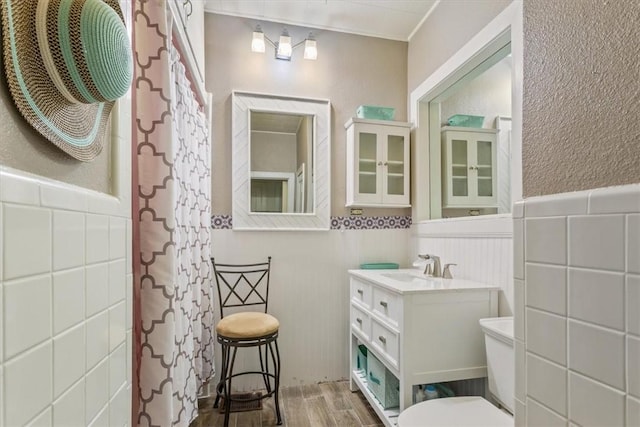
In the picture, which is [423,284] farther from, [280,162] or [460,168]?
[280,162]

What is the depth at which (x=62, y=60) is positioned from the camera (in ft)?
1.66

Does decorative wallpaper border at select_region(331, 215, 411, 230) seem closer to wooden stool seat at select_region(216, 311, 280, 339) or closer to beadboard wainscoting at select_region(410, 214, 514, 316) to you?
beadboard wainscoting at select_region(410, 214, 514, 316)

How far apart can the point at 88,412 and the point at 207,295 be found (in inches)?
61.0

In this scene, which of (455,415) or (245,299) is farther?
(245,299)

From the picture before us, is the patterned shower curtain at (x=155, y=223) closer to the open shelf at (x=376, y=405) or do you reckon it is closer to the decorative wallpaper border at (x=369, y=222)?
the open shelf at (x=376, y=405)

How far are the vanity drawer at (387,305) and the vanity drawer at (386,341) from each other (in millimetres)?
57

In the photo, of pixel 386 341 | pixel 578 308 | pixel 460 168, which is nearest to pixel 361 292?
pixel 386 341

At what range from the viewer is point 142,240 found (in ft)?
3.81

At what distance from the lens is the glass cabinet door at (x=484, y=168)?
2113mm

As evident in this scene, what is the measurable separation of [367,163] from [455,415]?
1678mm

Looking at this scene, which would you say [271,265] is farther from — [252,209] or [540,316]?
[540,316]

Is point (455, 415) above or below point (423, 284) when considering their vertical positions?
below

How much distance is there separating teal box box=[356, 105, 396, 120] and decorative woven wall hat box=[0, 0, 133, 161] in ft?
A: 6.77

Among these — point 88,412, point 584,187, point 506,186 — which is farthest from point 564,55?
point 506,186
